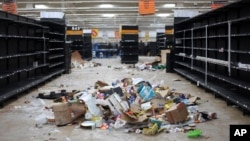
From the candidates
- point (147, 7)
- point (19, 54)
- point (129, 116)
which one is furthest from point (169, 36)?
point (129, 116)

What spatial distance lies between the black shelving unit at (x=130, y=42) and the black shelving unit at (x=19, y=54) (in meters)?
8.59

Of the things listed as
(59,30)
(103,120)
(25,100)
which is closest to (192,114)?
(103,120)

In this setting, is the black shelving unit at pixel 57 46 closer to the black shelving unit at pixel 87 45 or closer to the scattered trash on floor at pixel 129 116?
the scattered trash on floor at pixel 129 116

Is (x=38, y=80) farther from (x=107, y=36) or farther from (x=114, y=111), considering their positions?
(x=107, y=36)

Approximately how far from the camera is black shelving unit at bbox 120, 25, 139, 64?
1927cm

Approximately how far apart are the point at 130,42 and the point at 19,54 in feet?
38.1

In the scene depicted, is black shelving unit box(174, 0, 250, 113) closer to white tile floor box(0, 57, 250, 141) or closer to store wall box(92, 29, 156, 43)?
white tile floor box(0, 57, 250, 141)

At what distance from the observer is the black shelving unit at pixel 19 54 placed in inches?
292

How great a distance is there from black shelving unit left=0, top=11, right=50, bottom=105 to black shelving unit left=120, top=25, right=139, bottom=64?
8590 mm

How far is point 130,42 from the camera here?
1933 cm

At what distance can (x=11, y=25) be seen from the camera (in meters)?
8.31

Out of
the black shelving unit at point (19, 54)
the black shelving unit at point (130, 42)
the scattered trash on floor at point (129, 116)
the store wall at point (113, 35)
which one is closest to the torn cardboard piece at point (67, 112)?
the scattered trash on floor at point (129, 116)

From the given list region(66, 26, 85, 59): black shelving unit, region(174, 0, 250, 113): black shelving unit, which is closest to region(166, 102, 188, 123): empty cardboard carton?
region(174, 0, 250, 113): black shelving unit

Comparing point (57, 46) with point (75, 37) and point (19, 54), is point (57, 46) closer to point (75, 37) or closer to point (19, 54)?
point (19, 54)
